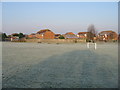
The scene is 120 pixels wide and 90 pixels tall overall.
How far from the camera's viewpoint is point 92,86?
265 centimetres

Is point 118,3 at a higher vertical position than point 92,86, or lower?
higher

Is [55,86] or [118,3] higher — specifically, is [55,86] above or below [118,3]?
below

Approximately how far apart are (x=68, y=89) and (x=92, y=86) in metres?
0.59

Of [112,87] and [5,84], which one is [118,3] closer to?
[112,87]

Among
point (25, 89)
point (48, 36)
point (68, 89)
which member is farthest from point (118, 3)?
point (48, 36)

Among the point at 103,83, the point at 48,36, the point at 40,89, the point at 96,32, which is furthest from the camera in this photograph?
the point at 48,36

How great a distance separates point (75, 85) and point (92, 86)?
40cm

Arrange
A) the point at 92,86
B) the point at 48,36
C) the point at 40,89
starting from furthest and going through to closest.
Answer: the point at 48,36
the point at 92,86
the point at 40,89

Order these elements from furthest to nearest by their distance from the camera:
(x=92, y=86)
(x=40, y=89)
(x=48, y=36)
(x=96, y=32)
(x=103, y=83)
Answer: (x=48, y=36) → (x=96, y=32) → (x=103, y=83) → (x=92, y=86) → (x=40, y=89)

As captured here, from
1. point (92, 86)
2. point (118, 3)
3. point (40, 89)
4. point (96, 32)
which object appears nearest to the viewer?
point (40, 89)

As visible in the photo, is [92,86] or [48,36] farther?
[48,36]

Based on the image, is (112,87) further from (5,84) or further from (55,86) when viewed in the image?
(5,84)

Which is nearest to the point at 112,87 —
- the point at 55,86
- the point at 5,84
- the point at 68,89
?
the point at 68,89

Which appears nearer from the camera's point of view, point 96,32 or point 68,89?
point 68,89
